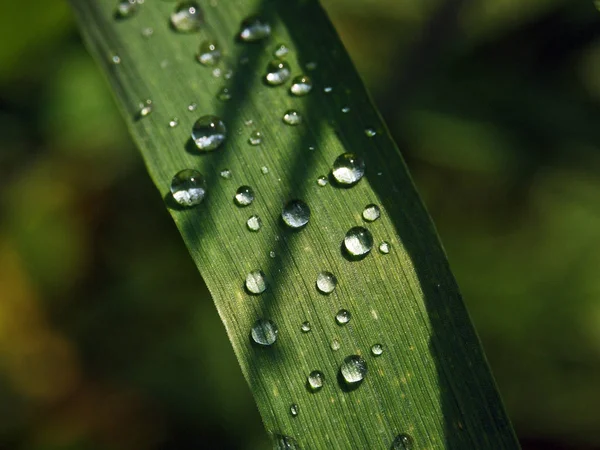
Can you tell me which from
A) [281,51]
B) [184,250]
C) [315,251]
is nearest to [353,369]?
[315,251]

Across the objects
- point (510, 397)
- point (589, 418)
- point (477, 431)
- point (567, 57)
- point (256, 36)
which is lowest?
point (589, 418)

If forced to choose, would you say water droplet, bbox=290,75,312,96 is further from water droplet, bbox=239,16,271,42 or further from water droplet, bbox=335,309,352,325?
water droplet, bbox=335,309,352,325

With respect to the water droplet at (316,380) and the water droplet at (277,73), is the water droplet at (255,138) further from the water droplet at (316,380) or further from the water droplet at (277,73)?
the water droplet at (316,380)

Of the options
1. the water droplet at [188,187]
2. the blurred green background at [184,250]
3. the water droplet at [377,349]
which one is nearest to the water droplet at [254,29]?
the water droplet at [188,187]

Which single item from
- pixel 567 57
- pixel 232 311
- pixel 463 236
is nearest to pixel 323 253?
pixel 232 311

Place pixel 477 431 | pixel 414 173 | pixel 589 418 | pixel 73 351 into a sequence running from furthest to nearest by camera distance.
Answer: pixel 414 173 < pixel 73 351 < pixel 589 418 < pixel 477 431

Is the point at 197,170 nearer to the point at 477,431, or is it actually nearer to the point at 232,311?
the point at 232,311
